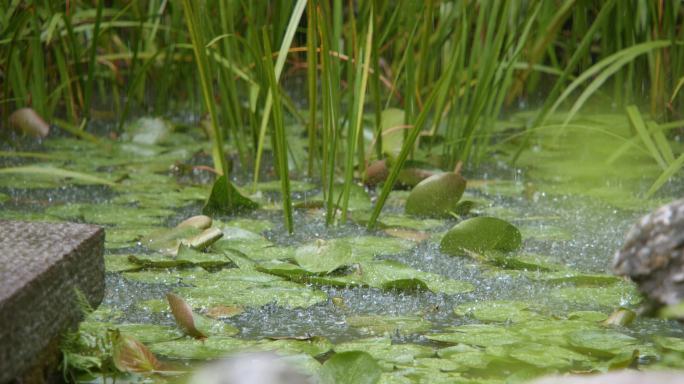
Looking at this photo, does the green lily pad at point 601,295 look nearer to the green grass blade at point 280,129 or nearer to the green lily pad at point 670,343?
the green lily pad at point 670,343

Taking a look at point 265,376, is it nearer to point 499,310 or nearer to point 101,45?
point 499,310

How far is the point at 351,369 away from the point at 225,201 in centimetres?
102

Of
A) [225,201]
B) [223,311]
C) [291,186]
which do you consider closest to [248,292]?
[223,311]

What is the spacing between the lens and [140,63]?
3332mm

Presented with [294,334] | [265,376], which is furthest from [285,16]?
[265,376]

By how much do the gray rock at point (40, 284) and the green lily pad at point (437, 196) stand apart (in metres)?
0.92

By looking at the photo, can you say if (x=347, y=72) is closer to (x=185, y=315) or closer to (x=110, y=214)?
(x=110, y=214)

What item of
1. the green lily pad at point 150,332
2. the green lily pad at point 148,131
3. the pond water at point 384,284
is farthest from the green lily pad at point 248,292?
the green lily pad at point 148,131

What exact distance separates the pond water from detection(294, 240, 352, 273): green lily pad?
0.07 feet

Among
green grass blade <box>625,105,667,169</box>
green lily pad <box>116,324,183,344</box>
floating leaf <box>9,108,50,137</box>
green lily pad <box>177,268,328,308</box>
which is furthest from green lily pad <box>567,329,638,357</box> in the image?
floating leaf <box>9,108,50,137</box>

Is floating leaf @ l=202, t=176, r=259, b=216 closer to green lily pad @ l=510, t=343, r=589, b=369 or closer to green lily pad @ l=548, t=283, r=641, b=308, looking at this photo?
green lily pad @ l=548, t=283, r=641, b=308

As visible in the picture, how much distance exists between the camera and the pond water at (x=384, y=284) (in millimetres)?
1252

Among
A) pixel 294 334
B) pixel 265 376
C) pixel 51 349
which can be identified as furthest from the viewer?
pixel 294 334

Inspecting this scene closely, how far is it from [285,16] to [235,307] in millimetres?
1027
